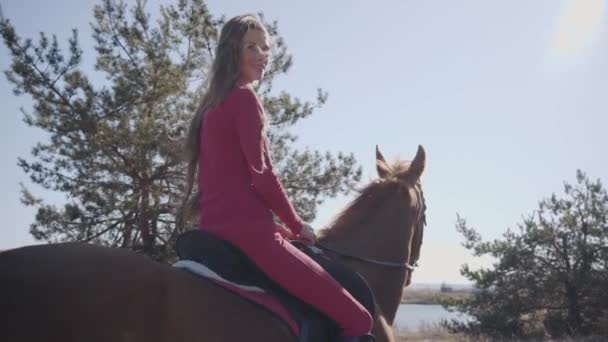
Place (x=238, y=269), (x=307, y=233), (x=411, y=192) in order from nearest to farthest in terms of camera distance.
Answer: (x=238, y=269)
(x=307, y=233)
(x=411, y=192)

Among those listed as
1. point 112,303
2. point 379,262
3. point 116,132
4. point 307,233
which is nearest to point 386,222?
point 379,262

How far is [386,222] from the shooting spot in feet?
13.6

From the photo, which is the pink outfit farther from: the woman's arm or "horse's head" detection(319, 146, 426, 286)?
"horse's head" detection(319, 146, 426, 286)

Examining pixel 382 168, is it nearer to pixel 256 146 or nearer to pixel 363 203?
pixel 363 203

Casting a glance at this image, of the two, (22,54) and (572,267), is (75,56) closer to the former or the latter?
(22,54)

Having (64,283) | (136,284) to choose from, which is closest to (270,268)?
(136,284)

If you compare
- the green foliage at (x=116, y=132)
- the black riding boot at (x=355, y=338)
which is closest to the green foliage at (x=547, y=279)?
the green foliage at (x=116, y=132)

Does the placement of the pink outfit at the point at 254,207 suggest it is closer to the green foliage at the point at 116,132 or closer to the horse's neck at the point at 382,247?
the horse's neck at the point at 382,247

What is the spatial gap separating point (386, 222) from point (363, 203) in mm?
213

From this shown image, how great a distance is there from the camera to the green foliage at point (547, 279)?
49.2 ft

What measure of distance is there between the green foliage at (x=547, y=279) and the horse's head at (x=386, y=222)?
11.5m

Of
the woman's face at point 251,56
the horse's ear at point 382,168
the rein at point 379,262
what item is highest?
the woman's face at point 251,56

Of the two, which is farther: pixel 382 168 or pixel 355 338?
pixel 382 168

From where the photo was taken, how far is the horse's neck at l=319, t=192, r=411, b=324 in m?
3.91
